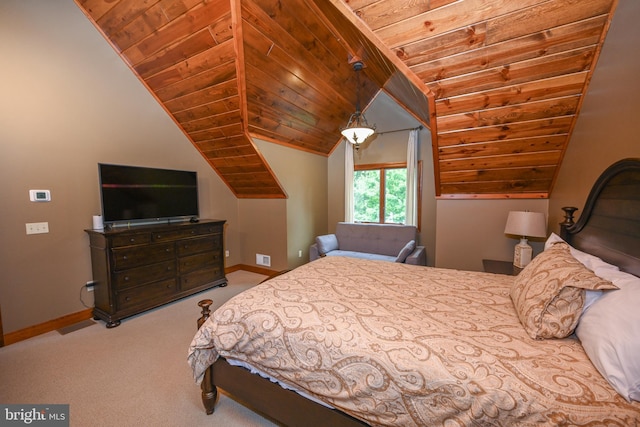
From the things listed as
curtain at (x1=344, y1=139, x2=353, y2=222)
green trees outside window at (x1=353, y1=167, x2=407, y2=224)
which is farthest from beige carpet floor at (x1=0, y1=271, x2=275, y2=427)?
green trees outside window at (x1=353, y1=167, x2=407, y2=224)

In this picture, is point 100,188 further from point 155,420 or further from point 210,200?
point 155,420

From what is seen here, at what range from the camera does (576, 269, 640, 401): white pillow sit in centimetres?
85

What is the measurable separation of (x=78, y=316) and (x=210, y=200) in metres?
2.15

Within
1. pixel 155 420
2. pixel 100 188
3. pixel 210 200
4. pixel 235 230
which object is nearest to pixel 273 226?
pixel 235 230

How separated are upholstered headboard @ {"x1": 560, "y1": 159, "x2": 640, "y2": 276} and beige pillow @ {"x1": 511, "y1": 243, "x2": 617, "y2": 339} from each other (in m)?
0.28

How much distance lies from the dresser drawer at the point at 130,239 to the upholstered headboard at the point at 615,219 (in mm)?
→ 3933

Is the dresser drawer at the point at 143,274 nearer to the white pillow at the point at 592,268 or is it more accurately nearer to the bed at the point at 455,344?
the bed at the point at 455,344

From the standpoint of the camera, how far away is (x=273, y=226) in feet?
14.8

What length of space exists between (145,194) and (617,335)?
405cm

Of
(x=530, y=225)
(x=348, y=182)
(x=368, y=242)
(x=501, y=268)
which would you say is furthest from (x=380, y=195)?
(x=530, y=225)

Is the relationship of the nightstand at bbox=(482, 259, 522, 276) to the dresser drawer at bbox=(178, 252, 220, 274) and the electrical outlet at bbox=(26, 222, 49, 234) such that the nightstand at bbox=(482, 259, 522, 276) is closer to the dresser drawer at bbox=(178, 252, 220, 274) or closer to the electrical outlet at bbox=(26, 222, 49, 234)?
the dresser drawer at bbox=(178, 252, 220, 274)

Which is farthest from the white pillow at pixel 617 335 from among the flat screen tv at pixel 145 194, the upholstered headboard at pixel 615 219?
the flat screen tv at pixel 145 194

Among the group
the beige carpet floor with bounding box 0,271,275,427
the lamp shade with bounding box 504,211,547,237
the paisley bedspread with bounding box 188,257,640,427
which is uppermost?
the lamp shade with bounding box 504,211,547,237

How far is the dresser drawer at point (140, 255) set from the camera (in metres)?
2.73
